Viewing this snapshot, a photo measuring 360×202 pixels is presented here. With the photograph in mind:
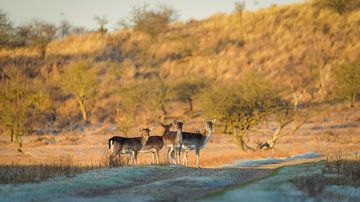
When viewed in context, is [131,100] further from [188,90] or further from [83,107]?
[188,90]

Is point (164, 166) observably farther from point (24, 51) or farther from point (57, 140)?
point (24, 51)

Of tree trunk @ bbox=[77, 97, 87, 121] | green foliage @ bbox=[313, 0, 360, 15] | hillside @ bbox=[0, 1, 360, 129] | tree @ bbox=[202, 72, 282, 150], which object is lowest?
tree @ bbox=[202, 72, 282, 150]

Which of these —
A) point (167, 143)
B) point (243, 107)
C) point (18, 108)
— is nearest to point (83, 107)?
point (18, 108)

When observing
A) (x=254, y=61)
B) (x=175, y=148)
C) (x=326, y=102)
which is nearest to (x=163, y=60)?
(x=254, y=61)

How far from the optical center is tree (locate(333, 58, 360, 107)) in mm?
52656

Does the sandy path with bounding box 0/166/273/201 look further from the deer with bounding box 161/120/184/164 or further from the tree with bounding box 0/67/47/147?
the tree with bounding box 0/67/47/147

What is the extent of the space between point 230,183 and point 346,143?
1032 inches

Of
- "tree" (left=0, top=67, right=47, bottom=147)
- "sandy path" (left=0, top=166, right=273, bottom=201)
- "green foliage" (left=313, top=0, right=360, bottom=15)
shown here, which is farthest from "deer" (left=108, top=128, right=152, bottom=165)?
"green foliage" (left=313, top=0, right=360, bottom=15)

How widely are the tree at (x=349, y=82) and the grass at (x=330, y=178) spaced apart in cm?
3452

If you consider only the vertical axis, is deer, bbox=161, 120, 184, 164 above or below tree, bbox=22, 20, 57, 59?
below

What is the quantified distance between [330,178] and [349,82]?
38.9 meters

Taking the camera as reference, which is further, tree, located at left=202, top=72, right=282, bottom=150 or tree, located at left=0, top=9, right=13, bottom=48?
tree, located at left=0, top=9, right=13, bottom=48

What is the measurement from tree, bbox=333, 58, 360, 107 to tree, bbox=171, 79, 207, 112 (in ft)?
44.3

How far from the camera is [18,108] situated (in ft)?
158
